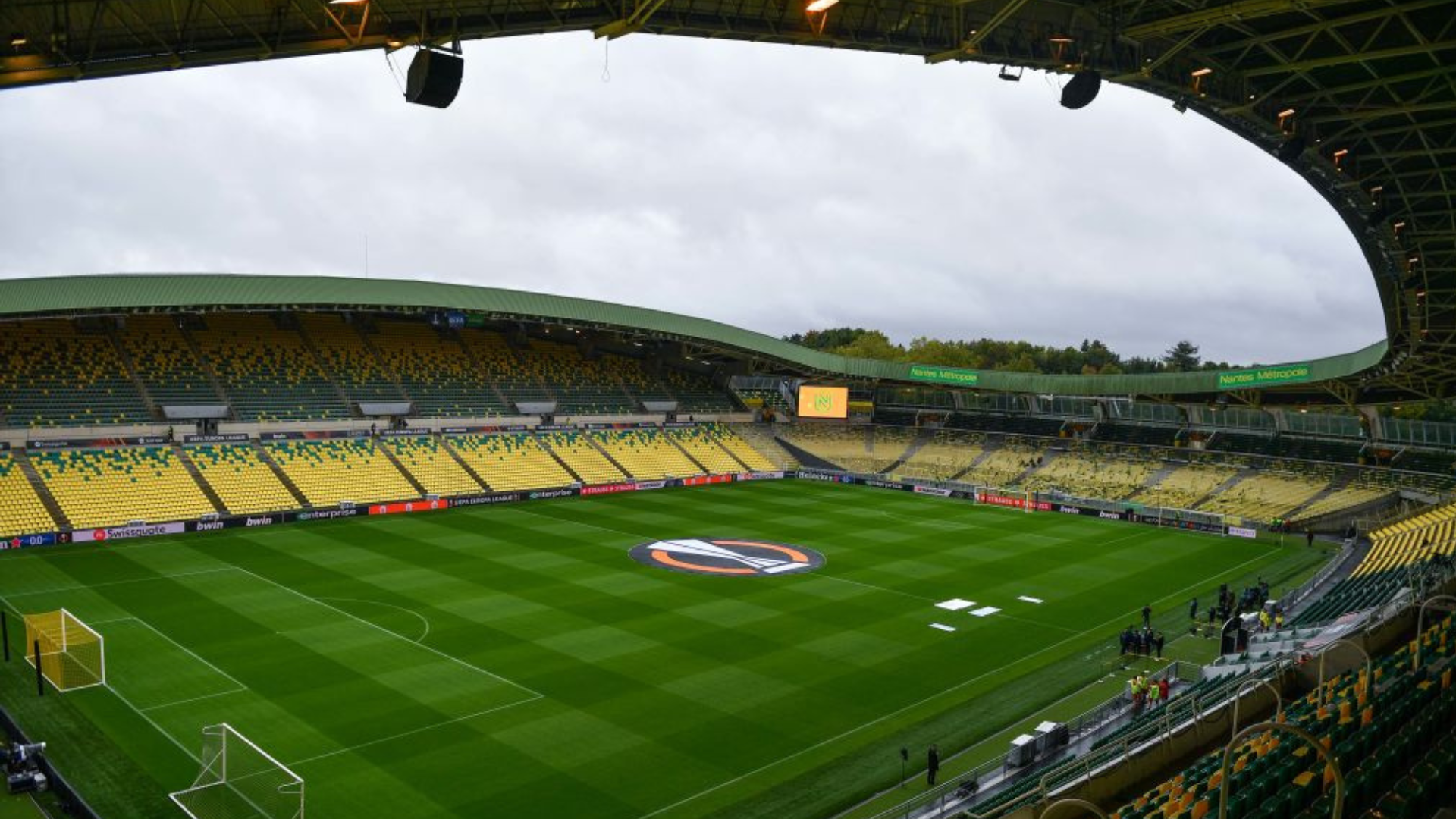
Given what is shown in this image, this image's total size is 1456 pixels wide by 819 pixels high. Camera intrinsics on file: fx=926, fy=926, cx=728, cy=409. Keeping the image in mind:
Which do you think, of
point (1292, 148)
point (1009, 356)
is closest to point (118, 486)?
point (1292, 148)

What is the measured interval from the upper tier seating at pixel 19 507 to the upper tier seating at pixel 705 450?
130 feet

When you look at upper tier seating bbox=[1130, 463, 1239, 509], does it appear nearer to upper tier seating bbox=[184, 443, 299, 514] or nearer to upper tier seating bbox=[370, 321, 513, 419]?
upper tier seating bbox=[370, 321, 513, 419]

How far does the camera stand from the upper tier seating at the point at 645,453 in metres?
64.8

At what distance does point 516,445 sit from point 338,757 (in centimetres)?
4270

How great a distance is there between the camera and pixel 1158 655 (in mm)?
28203

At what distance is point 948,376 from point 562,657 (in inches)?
1940

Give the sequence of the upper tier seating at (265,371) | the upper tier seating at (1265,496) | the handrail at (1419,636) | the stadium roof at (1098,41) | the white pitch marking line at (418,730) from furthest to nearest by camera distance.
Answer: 1. the upper tier seating at (1265,496)
2. the upper tier seating at (265,371)
3. the white pitch marking line at (418,730)
4. the stadium roof at (1098,41)
5. the handrail at (1419,636)

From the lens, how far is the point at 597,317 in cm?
Result: 6272

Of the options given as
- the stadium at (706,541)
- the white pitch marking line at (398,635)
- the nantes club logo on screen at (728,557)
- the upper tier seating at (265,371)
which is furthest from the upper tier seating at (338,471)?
the nantes club logo on screen at (728,557)

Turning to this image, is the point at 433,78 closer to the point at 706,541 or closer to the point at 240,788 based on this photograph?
the point at 240,788

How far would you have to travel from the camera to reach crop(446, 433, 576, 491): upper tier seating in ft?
188

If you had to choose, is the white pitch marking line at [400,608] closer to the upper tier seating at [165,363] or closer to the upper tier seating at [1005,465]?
the upper tier seating at [165,363]

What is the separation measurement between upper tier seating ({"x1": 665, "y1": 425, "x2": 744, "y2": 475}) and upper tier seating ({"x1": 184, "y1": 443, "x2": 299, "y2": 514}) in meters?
29.4

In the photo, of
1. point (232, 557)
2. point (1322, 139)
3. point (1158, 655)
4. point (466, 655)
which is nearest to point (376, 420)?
point (232, 557)
